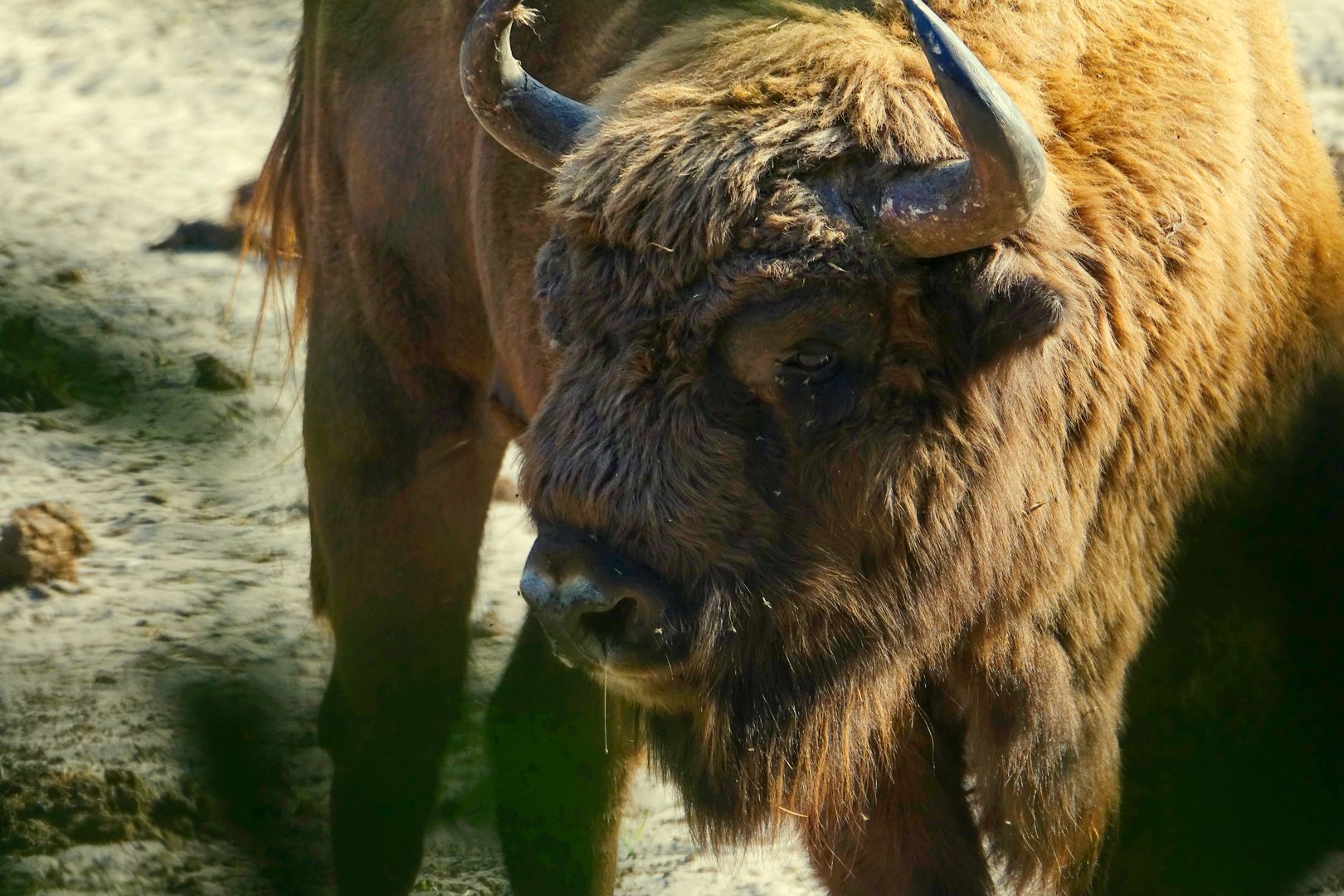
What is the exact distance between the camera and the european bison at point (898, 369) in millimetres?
2334

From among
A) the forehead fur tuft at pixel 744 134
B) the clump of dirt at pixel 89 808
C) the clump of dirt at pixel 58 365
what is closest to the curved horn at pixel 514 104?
the forehead fur tuft at pixel 744 134

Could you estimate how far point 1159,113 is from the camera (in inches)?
104

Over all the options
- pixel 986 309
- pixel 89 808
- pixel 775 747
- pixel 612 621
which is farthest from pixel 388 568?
pixel 986 309

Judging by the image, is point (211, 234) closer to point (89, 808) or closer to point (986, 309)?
point (89, 808)

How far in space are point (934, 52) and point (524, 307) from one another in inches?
57.1

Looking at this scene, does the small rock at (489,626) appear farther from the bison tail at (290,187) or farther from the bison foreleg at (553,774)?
the bison tail at (290,187)

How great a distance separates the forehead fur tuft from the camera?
2.35 meters

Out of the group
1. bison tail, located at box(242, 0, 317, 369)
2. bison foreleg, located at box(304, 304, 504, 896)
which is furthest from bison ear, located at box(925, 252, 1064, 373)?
bison tail, located at box(242, 0, 317, 369)

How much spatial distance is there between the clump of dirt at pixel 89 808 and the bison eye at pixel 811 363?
2365 millimetres

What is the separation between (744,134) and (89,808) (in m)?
2.84

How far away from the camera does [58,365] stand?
1589mm

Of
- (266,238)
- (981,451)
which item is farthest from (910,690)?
(266,238)

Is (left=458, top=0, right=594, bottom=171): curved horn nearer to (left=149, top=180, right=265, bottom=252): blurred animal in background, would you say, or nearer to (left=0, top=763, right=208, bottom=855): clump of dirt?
(left=0, top=763, right=208, bottom=855): clump of dirt

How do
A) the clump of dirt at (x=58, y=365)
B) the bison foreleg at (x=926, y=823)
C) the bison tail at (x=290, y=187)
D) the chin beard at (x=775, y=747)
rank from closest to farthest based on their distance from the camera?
the clump of dirt at (x=58, y=365), the chin beard at (x=775, y=747), the bison foreleg at (x=926, y=823), the bison tail at (x=290, y=187)
